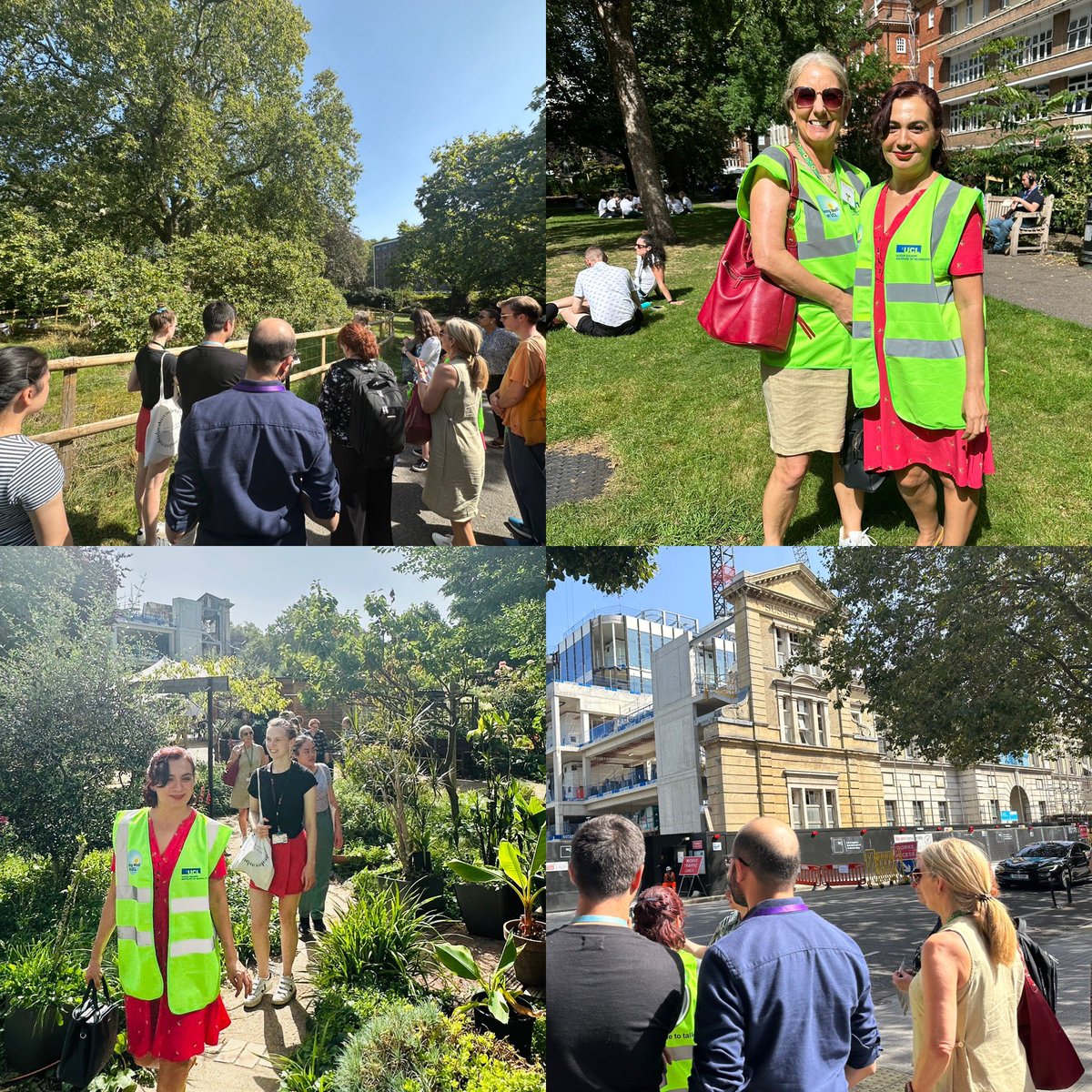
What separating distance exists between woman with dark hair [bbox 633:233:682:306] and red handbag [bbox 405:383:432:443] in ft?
14.6

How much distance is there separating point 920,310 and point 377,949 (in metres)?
3.41

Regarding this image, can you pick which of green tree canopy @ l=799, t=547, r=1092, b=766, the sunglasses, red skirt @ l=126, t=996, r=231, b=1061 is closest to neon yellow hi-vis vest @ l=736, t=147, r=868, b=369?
the sunglasses

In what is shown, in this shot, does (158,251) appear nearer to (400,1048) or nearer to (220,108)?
(220,108)

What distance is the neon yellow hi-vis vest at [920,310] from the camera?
313 centimetres

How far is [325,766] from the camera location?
13.1ft

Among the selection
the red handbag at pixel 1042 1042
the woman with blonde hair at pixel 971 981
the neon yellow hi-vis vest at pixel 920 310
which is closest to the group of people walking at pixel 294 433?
the neon yellow hi-vis vest at pixel 920 310

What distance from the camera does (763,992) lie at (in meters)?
2.27

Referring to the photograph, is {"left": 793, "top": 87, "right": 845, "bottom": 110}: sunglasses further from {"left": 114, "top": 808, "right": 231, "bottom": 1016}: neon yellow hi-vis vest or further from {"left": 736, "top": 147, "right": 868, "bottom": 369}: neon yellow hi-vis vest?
{"left": 114, "top": 808, "right": 231, "bottom": 1016}: neon yellow hi-vis vest

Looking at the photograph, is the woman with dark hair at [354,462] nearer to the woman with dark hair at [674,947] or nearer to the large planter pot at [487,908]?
the large planter pot at [487,908]

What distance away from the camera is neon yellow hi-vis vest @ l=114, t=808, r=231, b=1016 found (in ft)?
12.2

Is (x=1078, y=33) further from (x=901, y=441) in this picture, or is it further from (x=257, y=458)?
(x=257, y=458)

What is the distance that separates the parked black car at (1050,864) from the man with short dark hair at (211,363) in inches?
162

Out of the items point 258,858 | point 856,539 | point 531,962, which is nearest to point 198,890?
point 258,858

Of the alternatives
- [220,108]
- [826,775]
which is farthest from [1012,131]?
[220,108]
